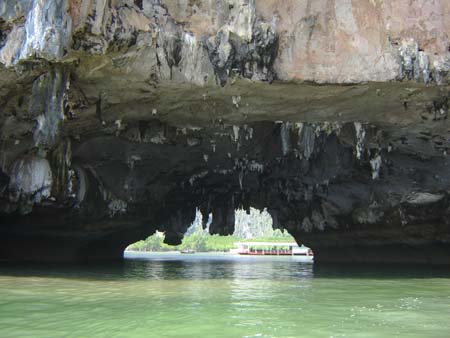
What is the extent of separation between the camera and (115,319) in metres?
6.66

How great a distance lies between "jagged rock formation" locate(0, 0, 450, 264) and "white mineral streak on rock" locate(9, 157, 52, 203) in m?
0.04

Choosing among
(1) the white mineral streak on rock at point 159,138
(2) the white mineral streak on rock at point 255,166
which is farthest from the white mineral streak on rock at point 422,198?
(1) the white mineral streak on rock at point 159,138

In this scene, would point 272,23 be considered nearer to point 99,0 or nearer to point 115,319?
point 99,0

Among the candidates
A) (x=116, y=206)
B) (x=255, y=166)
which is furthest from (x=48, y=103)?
(x=116, y=206)

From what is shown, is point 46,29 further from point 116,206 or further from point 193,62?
point 116,206

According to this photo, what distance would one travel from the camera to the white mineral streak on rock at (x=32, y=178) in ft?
47.6

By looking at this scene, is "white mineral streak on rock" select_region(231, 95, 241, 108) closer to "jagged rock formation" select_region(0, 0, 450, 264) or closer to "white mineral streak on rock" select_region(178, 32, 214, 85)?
"jagged rock formation" select_region(0, 0, 450, 264)

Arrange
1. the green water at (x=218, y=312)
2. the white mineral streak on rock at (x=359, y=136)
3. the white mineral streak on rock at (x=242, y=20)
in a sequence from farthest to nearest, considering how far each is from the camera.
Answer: the white mineral streak on rock at (x=359, y=136), the white mineral streak on rock at (x=242, y=20), the green water at (x=218, y=312)

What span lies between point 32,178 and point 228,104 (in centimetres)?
614

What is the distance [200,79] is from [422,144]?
856 centimetres

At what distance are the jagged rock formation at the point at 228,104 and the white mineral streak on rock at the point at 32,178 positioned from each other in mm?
41

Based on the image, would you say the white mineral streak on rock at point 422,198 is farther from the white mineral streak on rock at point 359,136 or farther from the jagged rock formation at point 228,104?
the white mineral streak on rock at point 359,136

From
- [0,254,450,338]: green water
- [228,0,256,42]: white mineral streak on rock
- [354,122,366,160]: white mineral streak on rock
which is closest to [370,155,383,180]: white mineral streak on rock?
[354,122,366,160]: white mineral streak on rock

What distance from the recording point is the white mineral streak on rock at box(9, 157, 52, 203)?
47.6 ft
